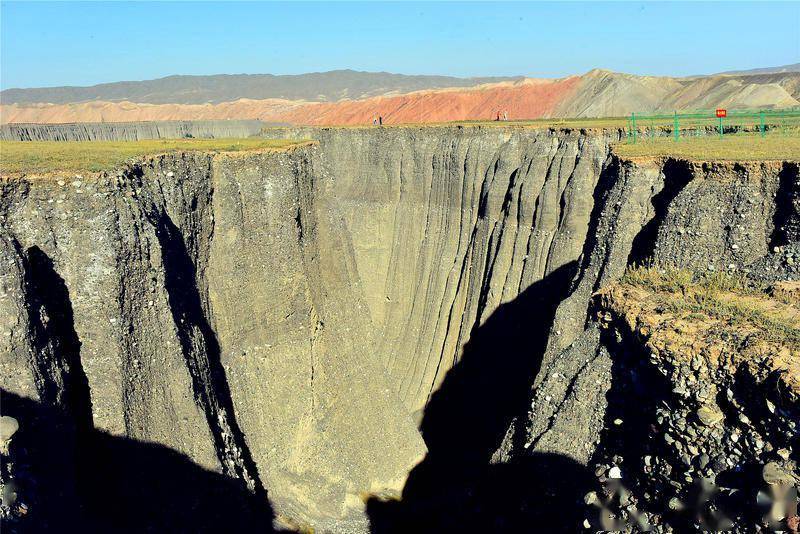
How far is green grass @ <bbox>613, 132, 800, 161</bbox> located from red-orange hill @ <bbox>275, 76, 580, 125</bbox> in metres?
40.9

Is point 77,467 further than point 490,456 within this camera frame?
No

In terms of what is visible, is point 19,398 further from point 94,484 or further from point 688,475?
point 688,475

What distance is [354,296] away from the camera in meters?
21.5

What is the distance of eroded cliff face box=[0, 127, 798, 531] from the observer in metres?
12.3

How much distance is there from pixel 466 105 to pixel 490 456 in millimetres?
55363

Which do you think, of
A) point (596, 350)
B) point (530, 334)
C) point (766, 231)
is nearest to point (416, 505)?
point (530, 334)

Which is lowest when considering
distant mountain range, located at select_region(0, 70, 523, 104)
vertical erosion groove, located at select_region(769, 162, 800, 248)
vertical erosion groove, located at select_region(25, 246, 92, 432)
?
vertical erosion groove, located at select_region(25, 246, 92, 432)

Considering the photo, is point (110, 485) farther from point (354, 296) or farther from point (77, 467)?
point (354, 296)

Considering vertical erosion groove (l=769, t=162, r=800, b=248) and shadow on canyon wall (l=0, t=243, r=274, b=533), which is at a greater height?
vertical erosion groove (l=769, t=162, r=800, b=248)

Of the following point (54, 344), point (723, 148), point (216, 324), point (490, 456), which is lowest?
point (490, 456)

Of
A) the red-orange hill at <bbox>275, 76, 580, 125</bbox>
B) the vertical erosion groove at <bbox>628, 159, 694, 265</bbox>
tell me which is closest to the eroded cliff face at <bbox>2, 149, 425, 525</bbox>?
the vertical erosion groove at <bbox>628, 159, 694, 265</bbox>

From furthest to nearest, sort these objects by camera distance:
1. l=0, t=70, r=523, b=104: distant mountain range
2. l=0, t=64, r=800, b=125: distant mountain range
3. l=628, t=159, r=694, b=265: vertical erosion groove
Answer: l=0, t=70, r=523, b=104: distant mountain range → l=0, t=64, r=800, b=125: distant mountain range → l=628, t=159, r=694, b=265: vertical erosion groove

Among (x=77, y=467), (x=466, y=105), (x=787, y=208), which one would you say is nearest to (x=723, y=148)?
(x=787, y=208)

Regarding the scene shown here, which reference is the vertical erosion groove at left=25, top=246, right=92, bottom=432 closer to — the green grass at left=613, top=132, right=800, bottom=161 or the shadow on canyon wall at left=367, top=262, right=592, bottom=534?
the shadow on canyon wall at left=367, top=262, right=592, bottom=534
